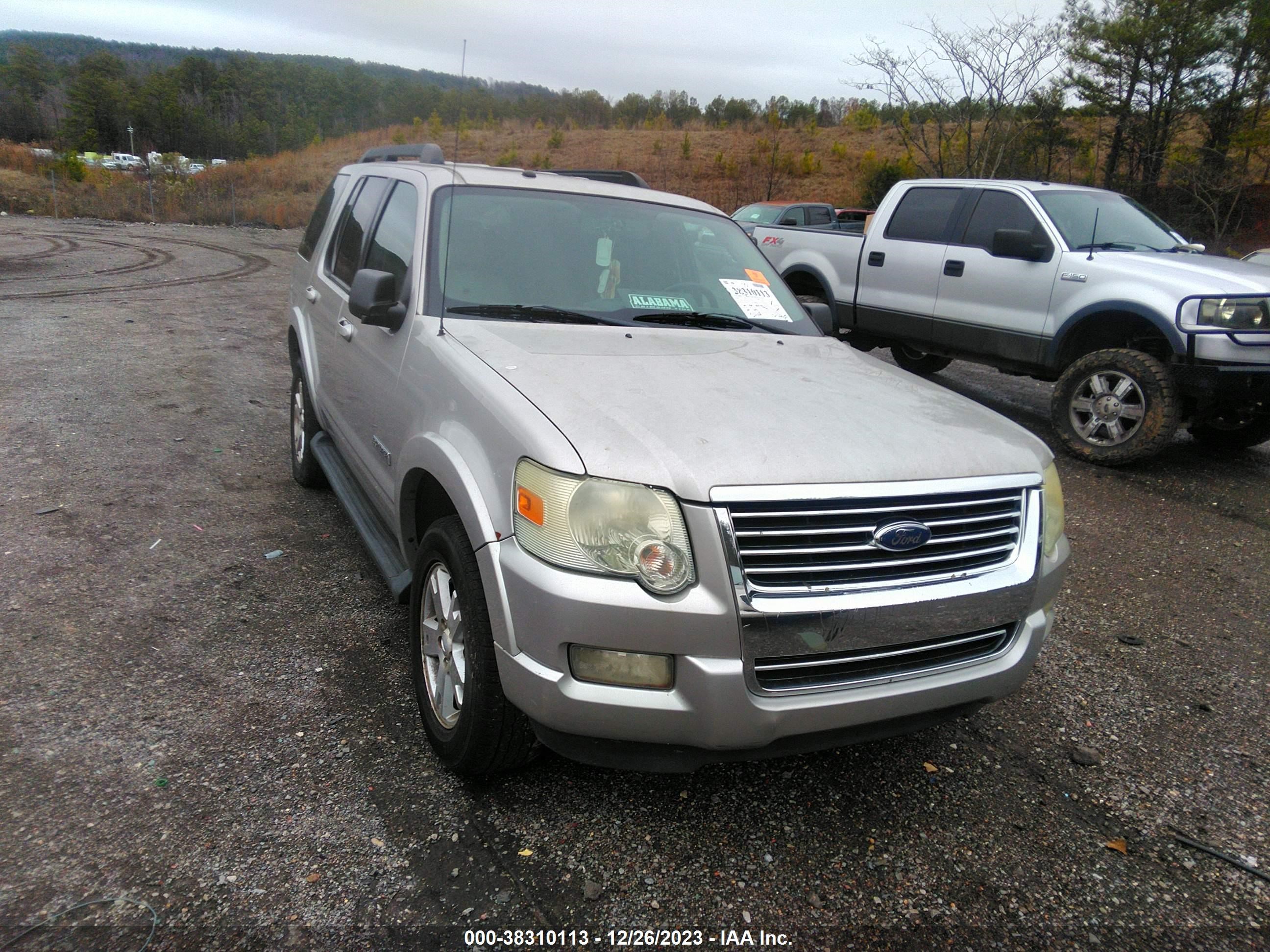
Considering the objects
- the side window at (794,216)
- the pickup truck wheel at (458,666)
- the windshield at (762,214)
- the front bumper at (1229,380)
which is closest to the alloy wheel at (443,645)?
the pickup truck wheel at (458,666)

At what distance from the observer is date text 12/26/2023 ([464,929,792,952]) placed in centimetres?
204

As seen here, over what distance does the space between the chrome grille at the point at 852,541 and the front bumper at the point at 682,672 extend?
0.06 meters

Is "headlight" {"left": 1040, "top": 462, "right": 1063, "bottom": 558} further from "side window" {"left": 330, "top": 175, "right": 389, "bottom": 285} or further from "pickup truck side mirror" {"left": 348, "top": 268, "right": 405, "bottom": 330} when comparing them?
"side window" {"left": 330, "top": 175, "right": 389, "bottom": 285}

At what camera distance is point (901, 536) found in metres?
2.16

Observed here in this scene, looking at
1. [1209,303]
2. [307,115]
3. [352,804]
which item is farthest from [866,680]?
[307,115]

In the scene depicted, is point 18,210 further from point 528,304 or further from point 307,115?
point 528,304

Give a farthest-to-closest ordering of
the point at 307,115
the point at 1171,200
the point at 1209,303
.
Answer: the point at 307,115 → the point at 1171,200 → the point at 1209,303

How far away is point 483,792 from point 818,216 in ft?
47.8

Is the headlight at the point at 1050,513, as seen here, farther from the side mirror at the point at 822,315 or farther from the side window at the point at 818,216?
the side window at the point at 818,216

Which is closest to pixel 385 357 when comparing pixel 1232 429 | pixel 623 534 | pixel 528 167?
pixel 623 534

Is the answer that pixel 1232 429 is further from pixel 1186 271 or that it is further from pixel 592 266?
pixel 592 266

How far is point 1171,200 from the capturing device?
23.3m

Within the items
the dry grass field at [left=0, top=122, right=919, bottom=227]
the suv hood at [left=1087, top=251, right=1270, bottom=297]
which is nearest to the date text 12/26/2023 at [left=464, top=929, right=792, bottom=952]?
the suv hood at [left=1087, top=251, right=1270, bottom=297]

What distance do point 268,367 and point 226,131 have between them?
90.3m
